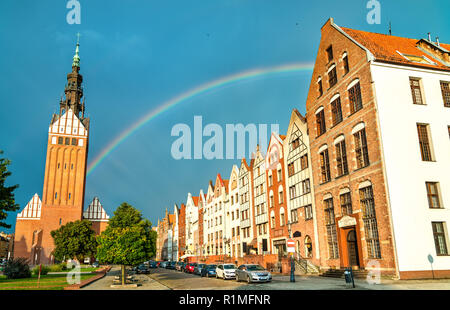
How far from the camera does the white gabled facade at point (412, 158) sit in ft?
79.3

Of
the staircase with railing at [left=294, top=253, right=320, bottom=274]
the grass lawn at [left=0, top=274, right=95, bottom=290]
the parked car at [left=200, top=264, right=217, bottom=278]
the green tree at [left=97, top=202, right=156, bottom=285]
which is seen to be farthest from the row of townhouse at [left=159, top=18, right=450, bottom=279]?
the grass lawn at [left=0, top=274, right=95, bottom=290]

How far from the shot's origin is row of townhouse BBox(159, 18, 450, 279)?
2472cm

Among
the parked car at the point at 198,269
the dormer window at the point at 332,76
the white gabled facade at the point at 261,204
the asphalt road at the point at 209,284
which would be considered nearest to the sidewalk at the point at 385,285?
the asphalt road at the point at 209,284

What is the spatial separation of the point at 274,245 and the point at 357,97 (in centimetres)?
2271

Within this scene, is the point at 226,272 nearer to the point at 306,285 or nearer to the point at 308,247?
the point at 308,247

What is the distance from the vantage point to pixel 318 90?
36469 millimetres

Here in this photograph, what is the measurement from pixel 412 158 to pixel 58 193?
262 feet

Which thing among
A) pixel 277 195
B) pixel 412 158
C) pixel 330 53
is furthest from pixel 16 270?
pixel 330 53

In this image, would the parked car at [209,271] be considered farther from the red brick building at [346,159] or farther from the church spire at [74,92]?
the church spire at [74,92]

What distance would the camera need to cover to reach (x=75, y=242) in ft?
179

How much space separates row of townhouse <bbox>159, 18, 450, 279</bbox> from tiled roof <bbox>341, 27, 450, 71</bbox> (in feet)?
0.46

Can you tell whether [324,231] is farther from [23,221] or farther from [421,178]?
[23,221]

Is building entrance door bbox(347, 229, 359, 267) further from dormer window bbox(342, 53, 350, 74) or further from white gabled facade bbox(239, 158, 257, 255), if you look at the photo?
white gabled facade bbox(239, 158, 257, 255)

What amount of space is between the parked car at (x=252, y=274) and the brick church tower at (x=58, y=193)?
215 ft
